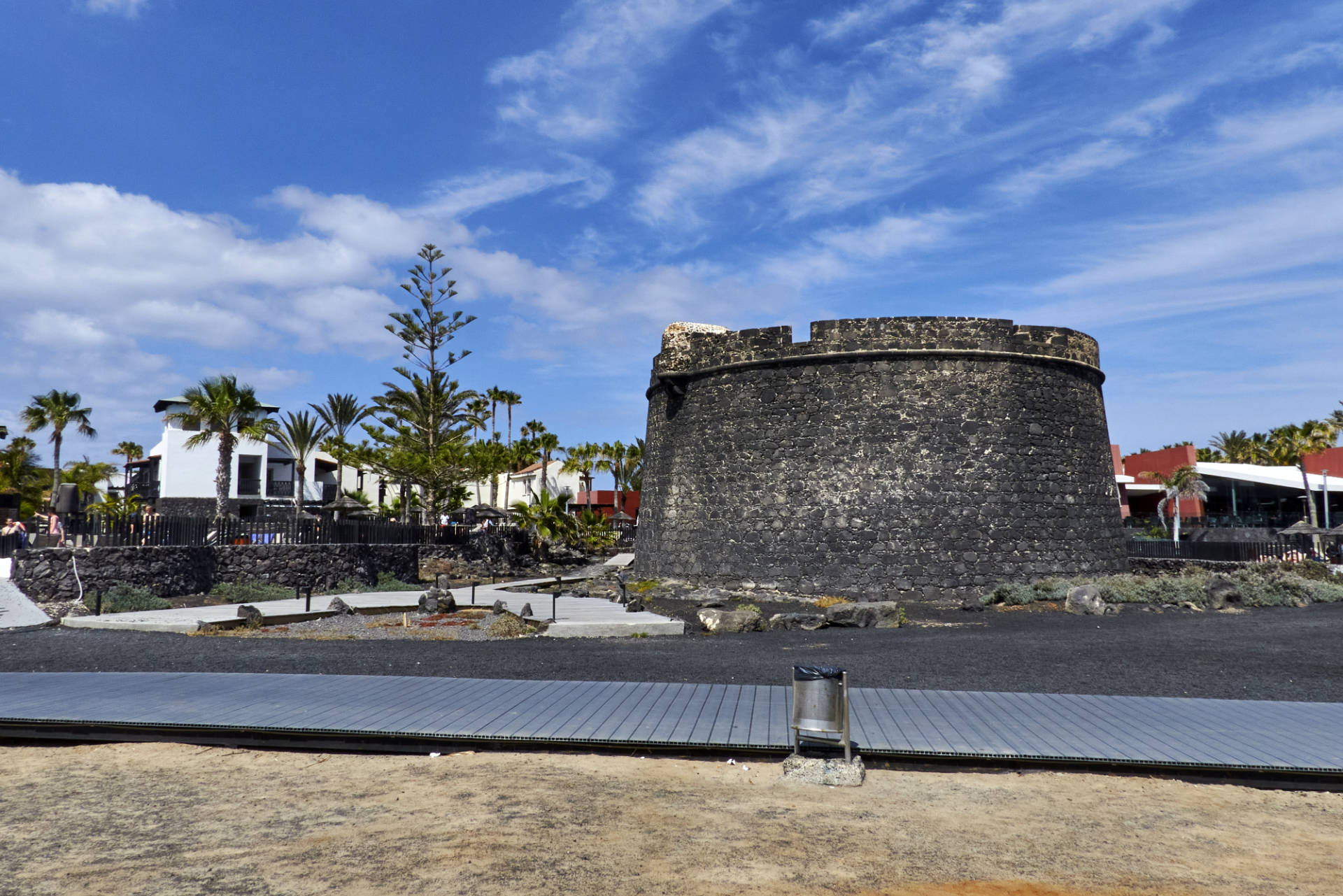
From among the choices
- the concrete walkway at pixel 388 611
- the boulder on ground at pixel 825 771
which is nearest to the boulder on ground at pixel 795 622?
the concrete walkway at pixel 388 611

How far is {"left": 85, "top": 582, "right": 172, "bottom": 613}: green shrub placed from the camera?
48.4 feet

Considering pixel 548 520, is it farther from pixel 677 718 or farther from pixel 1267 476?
pixel 1267 476

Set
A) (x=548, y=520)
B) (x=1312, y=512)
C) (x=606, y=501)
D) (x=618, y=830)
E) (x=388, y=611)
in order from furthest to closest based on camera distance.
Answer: (x=606, y=501), (x=1312, y=512), (x=548, y=520), (x=388, y=611), (x=618, y=830)

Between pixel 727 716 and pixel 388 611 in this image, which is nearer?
pixel 727 716

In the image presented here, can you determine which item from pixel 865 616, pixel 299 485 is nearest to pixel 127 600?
pixel 865 616

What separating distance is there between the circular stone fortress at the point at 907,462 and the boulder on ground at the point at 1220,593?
2.42 m

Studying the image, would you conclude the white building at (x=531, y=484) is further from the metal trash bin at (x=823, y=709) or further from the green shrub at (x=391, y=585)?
the metal trash bin at (x=823, y=709)

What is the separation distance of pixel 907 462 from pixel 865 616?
4711 millimetres

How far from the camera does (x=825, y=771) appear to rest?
5.32 metres

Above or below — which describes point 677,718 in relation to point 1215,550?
below

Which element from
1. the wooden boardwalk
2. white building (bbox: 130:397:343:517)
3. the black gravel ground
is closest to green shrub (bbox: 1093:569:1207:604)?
the black gravel ground

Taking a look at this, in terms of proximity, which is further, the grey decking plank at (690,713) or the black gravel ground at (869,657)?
the black gravel ground at (869,657)

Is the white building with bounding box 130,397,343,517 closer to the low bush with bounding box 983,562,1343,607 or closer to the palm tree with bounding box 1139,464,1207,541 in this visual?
the low bush with bounding box 983,562,1343,607

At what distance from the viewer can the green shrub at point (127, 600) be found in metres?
14.8
